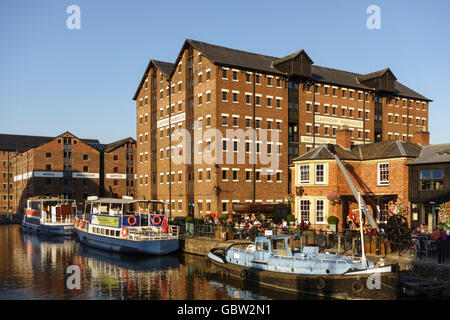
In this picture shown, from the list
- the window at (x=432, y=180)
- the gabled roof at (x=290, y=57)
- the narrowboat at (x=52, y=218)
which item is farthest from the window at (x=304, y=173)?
the narrowboat at (x=52, y=218)

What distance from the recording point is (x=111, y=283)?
1138 inches

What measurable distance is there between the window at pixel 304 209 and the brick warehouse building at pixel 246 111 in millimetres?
14398

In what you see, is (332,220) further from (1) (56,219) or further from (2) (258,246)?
(1) (56,219)

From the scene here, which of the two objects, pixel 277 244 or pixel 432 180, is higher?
pixel 432 180

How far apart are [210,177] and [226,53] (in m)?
16.2

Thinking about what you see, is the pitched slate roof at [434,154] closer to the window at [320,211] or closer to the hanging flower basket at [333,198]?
the hanging flower basket at [333,198]

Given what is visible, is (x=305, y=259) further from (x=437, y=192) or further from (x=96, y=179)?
(x=96, y=179)

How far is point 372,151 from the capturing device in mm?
41156

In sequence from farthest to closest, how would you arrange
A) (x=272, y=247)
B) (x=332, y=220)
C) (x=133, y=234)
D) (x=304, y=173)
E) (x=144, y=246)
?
1. (x=304, y=173)
2. (x=133, y=234)
3. (x=144, y=246)
4. (x=332, y=220)
5. (x=272, y=247)

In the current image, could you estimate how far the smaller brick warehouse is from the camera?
38.6m

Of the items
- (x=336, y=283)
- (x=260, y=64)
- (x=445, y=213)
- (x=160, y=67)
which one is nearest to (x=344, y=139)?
(x=445, y=213)

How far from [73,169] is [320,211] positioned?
216ft

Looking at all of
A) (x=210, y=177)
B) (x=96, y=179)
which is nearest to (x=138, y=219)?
(x=210, y=177)

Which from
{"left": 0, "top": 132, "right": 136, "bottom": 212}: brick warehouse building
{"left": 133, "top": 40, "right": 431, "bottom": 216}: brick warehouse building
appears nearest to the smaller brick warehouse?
{"left": 133, "top": 40, "right": 431, "bottom": 216}: brick warehouse building
